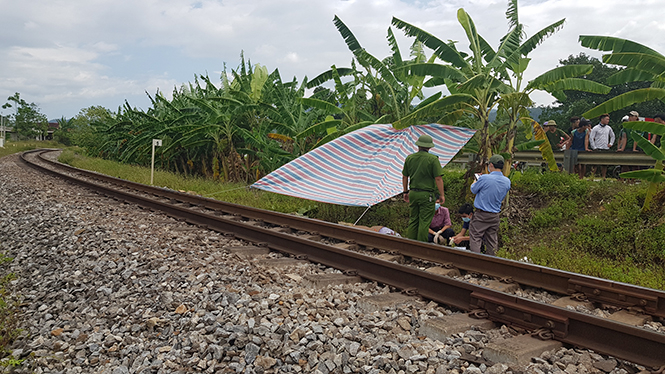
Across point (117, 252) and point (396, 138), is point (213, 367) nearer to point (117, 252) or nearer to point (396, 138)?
point (117, 252)

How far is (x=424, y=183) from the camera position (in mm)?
7570

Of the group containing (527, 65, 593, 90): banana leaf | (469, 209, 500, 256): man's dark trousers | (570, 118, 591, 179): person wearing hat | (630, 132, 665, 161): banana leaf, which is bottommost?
(469, 209, 500, 256): man's dark trousers

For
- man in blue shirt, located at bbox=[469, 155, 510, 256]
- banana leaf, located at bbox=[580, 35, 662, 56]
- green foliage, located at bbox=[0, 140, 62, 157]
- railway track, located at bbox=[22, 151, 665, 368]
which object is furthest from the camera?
green foliage, located at bbox=[0, 140, 62, 157]

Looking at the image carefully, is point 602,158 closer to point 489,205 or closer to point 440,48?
point 440,48

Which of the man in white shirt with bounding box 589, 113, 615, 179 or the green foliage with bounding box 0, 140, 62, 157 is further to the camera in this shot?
the green foliage with bounding box 0, 140, 62, 157

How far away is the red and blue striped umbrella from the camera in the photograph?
9273 millimetres

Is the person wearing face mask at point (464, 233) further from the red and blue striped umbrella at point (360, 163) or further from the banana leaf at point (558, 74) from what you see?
the banana leaf at point (558, 74)

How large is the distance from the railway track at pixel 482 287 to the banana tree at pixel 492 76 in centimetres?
Answer: 291

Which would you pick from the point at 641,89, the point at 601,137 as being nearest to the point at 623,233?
the point at 641,89

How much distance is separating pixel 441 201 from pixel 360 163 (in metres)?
2.40

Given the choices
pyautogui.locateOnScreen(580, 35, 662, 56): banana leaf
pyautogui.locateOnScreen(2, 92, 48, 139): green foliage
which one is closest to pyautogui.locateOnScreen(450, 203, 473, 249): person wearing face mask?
pyautogui.locateOnScreen(580, 35, 662, 56): banana leaf

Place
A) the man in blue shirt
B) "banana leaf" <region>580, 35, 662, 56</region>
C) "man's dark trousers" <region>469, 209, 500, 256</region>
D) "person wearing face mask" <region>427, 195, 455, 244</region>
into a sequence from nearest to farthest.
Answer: the man in blue shirt, "man's dark trousers" <region>469, 209, 500, 256</region>, "banana leaf" <region>580, 35, 662, 56</region>, "person wearing face mask" <region>427, 195, 455, 244</region>

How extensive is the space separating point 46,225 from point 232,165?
771 cm

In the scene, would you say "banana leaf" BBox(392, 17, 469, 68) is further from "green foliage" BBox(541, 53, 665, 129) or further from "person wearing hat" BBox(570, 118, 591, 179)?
"green foliage" BBox(541, 53, 665, 129)
